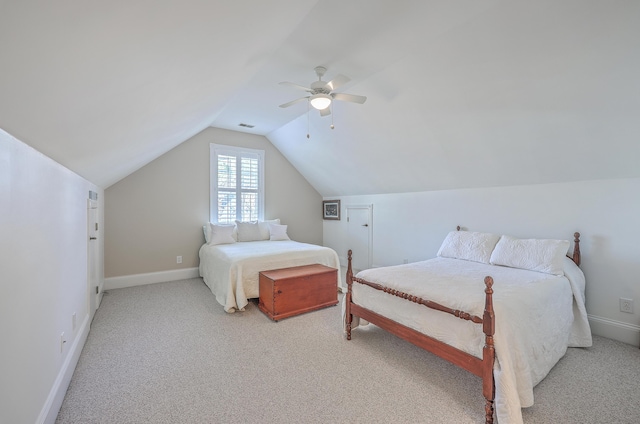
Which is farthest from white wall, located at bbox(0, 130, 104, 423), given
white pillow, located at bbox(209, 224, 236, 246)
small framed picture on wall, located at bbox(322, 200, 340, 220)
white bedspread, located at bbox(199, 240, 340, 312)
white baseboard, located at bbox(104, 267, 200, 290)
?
small framed picture on wall, located at bbox(322, 200, 340, 220)

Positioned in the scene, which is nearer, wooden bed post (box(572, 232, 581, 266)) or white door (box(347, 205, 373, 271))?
wooden bed post (box(572, 232, 581, 266))

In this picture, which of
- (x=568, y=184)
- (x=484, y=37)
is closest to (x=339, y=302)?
(x=568, y=184)

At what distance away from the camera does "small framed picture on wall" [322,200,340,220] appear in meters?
6.16

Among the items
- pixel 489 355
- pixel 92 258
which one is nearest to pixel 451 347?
pixel 489 355

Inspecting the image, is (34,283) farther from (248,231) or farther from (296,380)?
(248,231)

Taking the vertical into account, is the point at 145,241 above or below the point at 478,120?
below

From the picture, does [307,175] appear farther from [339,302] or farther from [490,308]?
[490,308]

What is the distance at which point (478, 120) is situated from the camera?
2953 mm

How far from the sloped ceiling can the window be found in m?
1.38

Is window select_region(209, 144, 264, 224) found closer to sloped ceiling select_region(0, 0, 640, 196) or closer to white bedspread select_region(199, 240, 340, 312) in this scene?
white bedspread select_region(199, 240, 340, 312)

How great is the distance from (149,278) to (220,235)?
1.29 metres

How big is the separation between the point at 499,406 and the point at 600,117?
244 cm

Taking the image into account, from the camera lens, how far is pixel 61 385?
1.84 m

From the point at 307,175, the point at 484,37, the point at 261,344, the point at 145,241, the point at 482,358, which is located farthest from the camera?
the point at 307,175
